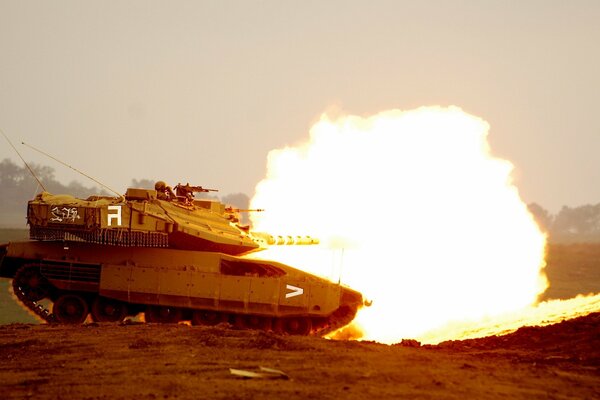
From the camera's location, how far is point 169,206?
19812mm

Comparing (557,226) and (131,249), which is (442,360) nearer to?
(131,249)

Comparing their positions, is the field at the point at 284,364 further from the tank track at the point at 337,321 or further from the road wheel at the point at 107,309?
the tank track at the point at 337,321

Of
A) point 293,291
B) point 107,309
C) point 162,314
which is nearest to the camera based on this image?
point 293,291

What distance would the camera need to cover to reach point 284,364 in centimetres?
1128

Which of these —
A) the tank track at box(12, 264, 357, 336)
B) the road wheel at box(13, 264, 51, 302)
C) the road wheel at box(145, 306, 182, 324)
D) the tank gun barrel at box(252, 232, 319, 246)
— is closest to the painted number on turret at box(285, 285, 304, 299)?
the tank track at box(12, 264, 357, 336)

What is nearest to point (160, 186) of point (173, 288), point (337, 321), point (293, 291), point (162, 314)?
point (173, 288)

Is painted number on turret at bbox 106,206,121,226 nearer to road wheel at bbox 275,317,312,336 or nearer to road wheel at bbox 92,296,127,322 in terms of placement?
road wheel at bbox 92,296,127,322

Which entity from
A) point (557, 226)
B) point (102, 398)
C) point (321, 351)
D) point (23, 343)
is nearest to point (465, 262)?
point (321, 351)

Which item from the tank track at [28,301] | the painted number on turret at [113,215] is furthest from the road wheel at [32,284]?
the painted number on turret at [113,215]

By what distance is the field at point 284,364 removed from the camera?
9.70 metres

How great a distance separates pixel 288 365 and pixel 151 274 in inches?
344

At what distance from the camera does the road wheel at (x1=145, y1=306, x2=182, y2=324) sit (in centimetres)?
1961

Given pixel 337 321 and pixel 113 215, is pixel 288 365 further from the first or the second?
pixel 113 215

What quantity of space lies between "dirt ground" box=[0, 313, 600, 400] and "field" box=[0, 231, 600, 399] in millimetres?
17
